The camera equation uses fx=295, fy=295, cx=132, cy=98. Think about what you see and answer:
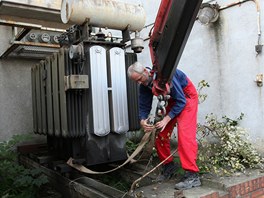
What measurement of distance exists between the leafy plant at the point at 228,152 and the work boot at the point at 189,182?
505 millimetres

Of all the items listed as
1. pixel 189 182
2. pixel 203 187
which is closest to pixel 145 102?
pixel 189 182

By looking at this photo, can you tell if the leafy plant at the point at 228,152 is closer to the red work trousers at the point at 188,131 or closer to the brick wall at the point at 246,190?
the brick wall at the point at 246,190

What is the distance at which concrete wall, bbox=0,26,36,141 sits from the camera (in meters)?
6.39

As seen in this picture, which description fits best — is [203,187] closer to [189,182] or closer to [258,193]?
[189,182]

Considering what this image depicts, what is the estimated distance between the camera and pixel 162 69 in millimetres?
2904

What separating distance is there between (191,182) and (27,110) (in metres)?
4.47

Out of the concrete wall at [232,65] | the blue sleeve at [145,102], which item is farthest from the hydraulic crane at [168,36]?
the concrete wall at [232,65]

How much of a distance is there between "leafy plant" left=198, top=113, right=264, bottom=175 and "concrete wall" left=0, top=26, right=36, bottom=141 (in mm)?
3976

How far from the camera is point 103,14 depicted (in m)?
4.36

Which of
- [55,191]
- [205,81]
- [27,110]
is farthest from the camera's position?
[27,110]

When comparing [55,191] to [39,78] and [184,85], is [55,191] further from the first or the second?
[184,85]

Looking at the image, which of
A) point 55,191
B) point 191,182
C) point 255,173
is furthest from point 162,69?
point 55,191

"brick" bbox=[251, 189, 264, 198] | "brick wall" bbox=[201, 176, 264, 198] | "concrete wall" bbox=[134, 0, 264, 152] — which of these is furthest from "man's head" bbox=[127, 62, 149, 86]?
"concrete wall" bbox=[134, 0, 264, 152]

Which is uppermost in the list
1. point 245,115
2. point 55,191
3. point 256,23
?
point 256,23
